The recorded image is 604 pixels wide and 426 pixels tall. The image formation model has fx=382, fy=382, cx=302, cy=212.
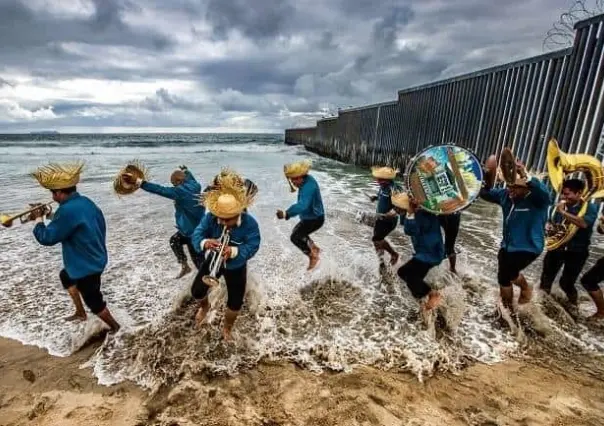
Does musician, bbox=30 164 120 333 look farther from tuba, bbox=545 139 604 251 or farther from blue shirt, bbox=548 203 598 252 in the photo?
blue shirt, bbox=548 203 598 252

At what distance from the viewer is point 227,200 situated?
350cm

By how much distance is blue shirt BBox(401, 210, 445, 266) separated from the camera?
4.30m

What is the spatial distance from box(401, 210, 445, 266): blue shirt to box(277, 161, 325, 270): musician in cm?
166

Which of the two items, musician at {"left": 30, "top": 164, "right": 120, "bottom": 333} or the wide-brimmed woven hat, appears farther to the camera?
the wide-brimmed woven hat

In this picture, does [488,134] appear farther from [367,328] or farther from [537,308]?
[367,328]

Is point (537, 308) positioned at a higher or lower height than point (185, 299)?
higher

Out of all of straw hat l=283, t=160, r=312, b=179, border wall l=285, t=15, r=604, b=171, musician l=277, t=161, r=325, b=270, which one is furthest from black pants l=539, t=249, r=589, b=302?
border wall l=285, t=15, r=604, b=171

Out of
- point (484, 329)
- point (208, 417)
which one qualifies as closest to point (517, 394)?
point (484, 329)

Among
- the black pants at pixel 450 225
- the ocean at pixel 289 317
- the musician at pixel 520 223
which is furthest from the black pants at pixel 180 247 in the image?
the musician at pixel 520 223

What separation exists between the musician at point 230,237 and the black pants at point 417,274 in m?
1.81

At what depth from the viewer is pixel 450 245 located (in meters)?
5.88

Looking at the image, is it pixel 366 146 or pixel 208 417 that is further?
pixel 366 146

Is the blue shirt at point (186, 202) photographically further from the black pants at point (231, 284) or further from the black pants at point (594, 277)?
the black pants at point (594, 277)

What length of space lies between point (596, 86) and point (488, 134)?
3625 millimetres
